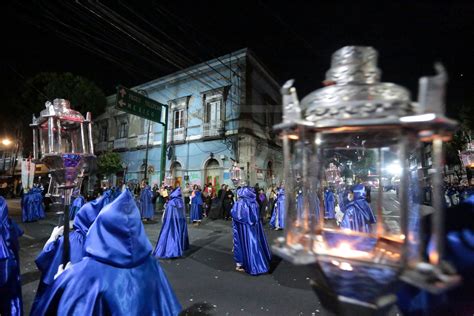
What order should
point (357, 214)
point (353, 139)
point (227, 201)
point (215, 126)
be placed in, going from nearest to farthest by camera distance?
point (353, 139), point (357, 214), point (227, 201), point (215, 126)

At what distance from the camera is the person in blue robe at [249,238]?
19.9 feet

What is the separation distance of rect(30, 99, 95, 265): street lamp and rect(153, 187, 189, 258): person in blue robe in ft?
14.7

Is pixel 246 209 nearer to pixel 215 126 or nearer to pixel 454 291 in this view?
pixel 454 291

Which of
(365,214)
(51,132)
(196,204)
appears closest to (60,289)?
(51,132)

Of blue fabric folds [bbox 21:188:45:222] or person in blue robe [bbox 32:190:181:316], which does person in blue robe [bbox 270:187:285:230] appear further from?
blue fabric folds [bbox 21:188:45:222]

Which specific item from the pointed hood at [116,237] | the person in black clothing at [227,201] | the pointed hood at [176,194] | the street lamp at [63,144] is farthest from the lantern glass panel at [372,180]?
the person in black clothing at [227,201]

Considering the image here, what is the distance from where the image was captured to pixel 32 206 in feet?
45.8

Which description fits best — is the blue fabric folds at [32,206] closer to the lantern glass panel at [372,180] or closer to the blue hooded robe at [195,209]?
the blue hooded robe at [195,209]

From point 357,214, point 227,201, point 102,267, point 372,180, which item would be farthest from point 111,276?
point 227,201

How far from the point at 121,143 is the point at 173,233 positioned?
20720 millimetres

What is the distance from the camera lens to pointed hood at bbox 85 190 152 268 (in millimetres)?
1964

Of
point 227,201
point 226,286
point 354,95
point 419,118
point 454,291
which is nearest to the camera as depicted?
point 419,118

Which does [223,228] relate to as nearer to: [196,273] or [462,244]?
A: [196,273]

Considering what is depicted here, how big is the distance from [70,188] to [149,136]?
21.2m
